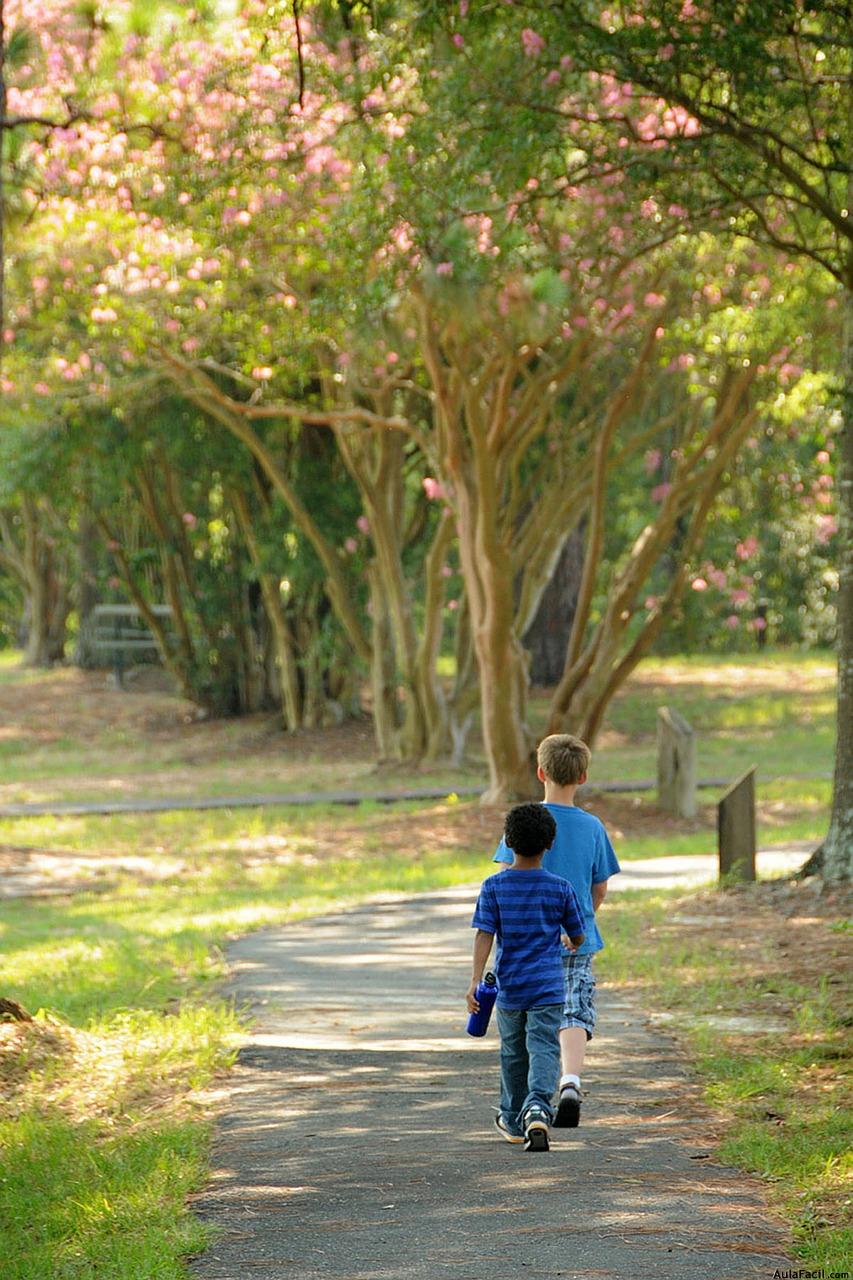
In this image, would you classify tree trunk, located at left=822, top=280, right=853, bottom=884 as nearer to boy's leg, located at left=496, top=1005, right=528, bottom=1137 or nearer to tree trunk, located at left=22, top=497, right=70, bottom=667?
boy's leg, located at left=496, top=1005, right=528, bottom=1137

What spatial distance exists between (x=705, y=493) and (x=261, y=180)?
237 inches

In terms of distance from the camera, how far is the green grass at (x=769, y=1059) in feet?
17.9

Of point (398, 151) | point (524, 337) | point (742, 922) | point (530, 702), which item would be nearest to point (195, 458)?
point (530, 702)

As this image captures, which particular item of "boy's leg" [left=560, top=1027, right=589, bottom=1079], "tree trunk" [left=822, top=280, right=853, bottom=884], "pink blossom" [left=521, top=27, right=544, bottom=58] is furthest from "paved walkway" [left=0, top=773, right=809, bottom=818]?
"boy's leg" [left=560, top=1027, right=589, bottom=1079]

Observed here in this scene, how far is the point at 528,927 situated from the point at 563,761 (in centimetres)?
70

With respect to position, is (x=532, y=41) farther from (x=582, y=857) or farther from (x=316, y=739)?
(x=316, y=739)

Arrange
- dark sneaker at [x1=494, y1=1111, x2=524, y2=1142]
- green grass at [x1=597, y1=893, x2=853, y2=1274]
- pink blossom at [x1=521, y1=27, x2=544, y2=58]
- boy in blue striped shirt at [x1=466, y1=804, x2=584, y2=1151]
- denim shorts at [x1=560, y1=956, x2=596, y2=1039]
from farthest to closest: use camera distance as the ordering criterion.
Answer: pink blossom at [x1=521, y1=27, x2=544, y2=58] < denim shorts at [x1=560, y1=956, x2=596, y2=1039] < boy in blue striped shirt at [x1=466, y1=804, x2=584, y2=1151] < dark sneaker at [x1=494, y1=1111, x2=524, y2=1142] < green grass at [x1=597, y1=893, x2=853, y2=1274]

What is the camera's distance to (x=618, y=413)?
61.3ft

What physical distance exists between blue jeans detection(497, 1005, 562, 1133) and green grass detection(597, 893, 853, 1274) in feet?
2.03

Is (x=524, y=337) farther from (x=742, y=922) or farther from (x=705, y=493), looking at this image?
(x=742, y=922)

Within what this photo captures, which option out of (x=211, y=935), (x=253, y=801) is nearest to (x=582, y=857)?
(x=211, y=935)

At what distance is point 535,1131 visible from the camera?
5.84 metres

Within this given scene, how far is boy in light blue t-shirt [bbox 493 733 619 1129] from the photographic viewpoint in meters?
6.45

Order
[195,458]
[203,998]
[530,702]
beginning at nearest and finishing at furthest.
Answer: [203,998] → [195,458] → [530,702]
